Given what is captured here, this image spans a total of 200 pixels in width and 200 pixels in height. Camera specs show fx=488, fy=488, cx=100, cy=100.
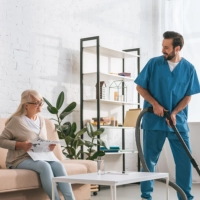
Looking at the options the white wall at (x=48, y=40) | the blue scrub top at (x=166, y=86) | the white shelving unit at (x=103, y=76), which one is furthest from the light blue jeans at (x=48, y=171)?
the white shelving unit at (x=103, y=76)

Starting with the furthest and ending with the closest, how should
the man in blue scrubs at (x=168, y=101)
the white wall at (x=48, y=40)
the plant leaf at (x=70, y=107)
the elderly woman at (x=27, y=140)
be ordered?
the plant leaf at (x=70, y=107), the white wall at (x=48, y=40), the man in blue scrubs at (x=168, y=101), the elderly woman at (x=27, y=140)

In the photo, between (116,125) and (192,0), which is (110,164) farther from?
(192,0)

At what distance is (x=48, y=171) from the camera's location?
12.3ft

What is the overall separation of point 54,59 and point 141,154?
214cm

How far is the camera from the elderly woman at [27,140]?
148 inches

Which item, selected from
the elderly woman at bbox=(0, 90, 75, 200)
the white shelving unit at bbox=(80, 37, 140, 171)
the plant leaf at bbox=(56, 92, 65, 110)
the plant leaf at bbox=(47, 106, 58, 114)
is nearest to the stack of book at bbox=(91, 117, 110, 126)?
the white shelving unit at bbox=(80, 37, 140, 171)

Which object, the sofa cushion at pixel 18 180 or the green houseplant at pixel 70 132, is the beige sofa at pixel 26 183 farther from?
the green houseplant at pixel 70 132

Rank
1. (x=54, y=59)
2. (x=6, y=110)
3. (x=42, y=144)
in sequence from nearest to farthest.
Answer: (x=42, y=144) → (x=6, y=110) → (x=54, y=59)

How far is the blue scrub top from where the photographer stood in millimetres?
3906

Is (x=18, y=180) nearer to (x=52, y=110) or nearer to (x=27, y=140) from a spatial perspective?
(x=27, y=140)

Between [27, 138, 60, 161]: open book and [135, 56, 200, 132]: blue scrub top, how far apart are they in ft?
2.61

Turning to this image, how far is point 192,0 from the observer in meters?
6.75

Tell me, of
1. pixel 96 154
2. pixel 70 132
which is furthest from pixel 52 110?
pixel 96 154

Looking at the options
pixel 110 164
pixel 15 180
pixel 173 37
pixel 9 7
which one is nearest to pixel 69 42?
pixel 9 7
